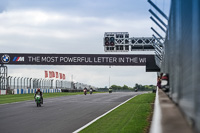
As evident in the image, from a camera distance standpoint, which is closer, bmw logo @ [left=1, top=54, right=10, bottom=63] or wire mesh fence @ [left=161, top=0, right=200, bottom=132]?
wire mesh fence @ [left=161, top=0, right=200, bottom=132]

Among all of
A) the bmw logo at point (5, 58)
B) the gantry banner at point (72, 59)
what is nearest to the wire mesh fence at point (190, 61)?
the gantry banner at point (72, 59)

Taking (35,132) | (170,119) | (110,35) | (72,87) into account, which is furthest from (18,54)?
(170,119)

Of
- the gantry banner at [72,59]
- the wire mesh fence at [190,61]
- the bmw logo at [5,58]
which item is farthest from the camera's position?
the gantry banner at [72,59]

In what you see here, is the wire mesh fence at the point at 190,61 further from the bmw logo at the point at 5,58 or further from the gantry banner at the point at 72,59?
the bmw logo at the point at 5,58

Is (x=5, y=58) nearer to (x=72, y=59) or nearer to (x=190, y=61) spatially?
(x=72, y=59)

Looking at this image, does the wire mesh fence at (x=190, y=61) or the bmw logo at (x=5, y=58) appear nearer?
the wire mesh fence at (x=190, y=61)

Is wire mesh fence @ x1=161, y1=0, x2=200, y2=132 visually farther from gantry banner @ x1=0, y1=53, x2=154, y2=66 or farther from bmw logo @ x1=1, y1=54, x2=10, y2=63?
bmw logo @ x1=1, y1=54, x2=10, y2=63

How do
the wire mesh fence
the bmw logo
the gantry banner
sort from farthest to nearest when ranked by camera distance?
the gantry banner → the bmw logo → the wire mesh fence

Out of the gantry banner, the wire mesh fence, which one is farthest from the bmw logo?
the wire mesh fence

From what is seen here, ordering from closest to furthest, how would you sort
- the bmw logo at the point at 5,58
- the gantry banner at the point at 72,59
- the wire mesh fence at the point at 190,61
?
the wire mesh fence at the point at 190,61, the bmw logo at the point at 5,58, the gantry banner at the point at 72,59

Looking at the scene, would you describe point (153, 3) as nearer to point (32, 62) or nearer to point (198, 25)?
point (198, 25)

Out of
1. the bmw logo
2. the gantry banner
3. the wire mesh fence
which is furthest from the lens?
the gantry banner

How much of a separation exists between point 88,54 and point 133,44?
8.80 metres

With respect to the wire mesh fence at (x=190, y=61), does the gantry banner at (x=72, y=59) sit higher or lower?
higher
